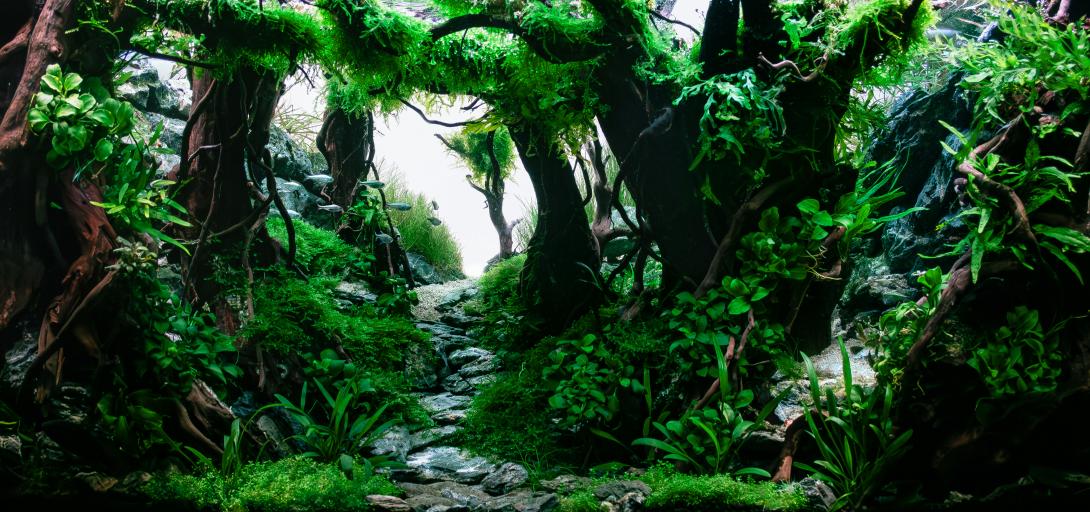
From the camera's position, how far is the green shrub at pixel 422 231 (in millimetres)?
7414

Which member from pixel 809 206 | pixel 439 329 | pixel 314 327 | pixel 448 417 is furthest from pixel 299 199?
pixel 809 206

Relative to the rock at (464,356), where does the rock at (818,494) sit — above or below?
below

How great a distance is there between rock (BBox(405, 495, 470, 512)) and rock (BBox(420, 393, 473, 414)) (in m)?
1.50

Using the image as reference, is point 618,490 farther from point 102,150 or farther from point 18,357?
point 102,150

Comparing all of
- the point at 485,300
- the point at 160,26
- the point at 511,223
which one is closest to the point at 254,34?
the point at 160,26

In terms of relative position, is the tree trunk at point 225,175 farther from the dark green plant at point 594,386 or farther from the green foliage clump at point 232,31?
the dark green plant at point 594,386

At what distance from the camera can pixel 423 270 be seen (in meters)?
7.40

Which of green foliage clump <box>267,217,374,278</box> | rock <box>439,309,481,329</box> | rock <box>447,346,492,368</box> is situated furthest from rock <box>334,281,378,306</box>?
rock <box>447,346,492,368</box>

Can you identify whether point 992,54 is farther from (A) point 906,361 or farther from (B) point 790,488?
(B) point 790,488

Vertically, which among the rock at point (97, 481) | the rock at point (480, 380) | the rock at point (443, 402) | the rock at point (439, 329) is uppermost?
the rock at point (439, 329)

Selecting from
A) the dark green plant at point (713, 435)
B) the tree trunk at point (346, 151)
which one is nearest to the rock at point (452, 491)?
the dark green plant at point (713, 435)

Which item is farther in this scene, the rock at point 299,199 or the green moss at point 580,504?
the rock at point 299,199

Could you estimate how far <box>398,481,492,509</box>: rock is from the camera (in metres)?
2.48

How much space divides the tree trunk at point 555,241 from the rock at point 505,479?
5.66 feet
